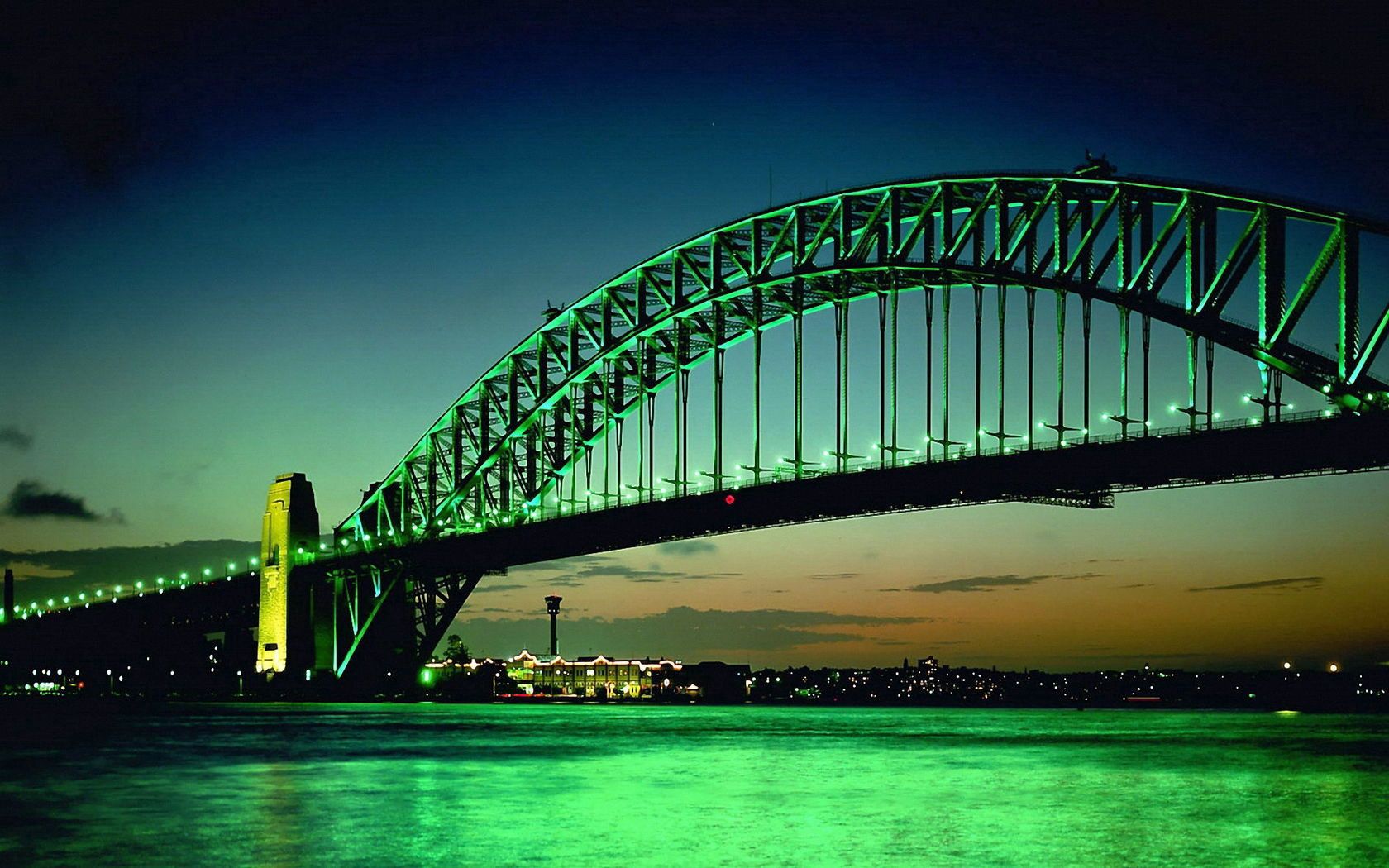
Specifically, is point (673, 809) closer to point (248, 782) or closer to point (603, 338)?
point (248, 782)

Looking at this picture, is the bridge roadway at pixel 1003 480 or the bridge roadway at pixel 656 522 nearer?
the bridge roadway at pixel 1003 480

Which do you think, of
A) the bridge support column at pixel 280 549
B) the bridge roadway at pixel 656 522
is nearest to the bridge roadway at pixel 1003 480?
the bridge roadway at pixel 656 522

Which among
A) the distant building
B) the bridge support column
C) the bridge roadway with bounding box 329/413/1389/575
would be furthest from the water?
the distant building

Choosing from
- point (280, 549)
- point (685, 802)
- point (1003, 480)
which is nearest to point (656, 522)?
point (1003, 480)

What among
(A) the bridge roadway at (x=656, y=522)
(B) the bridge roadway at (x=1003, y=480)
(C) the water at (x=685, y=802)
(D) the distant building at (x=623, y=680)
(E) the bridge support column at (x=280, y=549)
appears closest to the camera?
(C) the water at (x=685, y=802)

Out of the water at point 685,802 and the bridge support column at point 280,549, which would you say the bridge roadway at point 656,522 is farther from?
the water at point 685,802

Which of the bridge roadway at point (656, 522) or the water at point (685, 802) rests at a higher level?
the bridge roadway at point (656, 522)

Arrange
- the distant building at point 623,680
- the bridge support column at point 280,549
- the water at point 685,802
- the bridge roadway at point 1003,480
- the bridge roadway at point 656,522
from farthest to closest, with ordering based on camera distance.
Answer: the distant building at point 623,680
the bridge support column at point 280,549
the bridge roadway at point 656,522
the bridge roadway at point 1003,480
the water at point 685,802

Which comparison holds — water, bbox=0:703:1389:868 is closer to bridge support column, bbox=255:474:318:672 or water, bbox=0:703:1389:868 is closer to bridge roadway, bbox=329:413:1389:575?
bridge roadway, bbox=329:413:1389:575
